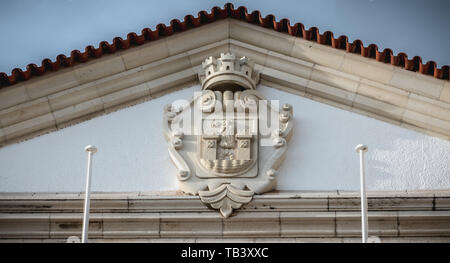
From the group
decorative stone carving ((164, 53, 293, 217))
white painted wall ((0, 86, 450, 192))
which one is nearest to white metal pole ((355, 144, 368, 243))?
white painted wall ((0, 86, 450, 192))

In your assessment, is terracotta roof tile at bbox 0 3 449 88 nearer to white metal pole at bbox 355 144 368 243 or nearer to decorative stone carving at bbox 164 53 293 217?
decorative stone carving at bbox 164 53 293 217

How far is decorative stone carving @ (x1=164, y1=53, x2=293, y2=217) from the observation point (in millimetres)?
10930

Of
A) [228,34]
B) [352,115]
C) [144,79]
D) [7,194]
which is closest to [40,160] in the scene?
[7,194]

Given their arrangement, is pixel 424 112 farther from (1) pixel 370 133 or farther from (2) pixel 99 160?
(2) pixel 99 160

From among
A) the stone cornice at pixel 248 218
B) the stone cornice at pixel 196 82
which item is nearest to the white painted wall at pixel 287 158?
the stone cornice at pixel 196 82

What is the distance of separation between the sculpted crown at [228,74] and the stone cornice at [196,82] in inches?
7.9

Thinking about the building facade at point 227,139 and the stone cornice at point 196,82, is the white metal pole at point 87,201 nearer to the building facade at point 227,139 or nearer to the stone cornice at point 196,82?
the building facade at point 227,139

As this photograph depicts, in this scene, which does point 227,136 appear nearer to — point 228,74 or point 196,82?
point 228,74

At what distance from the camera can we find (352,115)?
11.6 meters

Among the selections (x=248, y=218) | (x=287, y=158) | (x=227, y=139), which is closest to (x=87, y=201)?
(x=248, y=218)

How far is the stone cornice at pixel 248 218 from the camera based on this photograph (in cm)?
1064

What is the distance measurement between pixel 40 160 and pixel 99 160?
23.5 inches

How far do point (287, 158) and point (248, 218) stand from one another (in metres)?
0.85

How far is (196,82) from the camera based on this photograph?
472 inches
